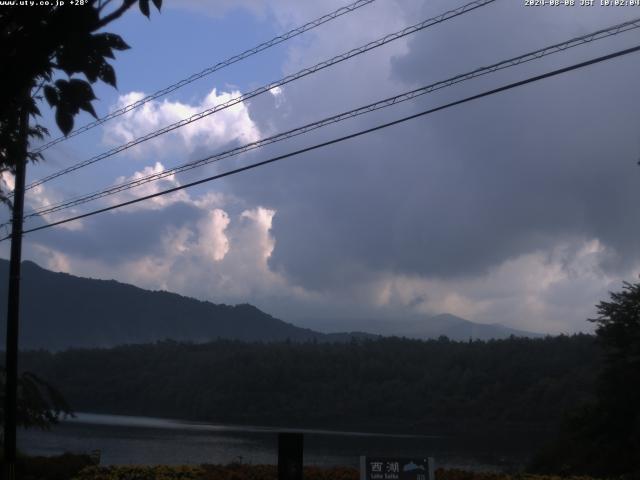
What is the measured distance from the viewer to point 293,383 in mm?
60625

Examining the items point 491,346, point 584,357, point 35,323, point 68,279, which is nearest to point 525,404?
point 584,357

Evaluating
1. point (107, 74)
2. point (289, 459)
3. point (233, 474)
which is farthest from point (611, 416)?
point (107, 74)

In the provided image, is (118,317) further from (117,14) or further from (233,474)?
(117,14)

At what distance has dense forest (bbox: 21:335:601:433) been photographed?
41.2 m

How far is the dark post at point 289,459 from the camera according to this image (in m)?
10.7

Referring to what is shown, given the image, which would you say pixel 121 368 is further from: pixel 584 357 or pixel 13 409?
pixel 13 409

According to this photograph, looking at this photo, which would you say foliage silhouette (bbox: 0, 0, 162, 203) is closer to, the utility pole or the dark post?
the dark post

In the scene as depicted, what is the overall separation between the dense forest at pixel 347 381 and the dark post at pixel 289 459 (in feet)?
77.4

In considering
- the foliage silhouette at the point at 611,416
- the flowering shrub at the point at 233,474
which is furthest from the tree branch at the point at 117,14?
the foliage silhouette at the point at 611,416

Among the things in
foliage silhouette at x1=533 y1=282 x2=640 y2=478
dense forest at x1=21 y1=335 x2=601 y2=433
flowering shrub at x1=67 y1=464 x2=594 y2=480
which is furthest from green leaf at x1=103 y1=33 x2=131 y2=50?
dense forest at x1=21 y1=335 x2=601 y2=433

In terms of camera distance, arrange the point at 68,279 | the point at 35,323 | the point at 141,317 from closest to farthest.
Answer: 1. the point at 35,323
2. the point at 68,279
3. the point at 141,317

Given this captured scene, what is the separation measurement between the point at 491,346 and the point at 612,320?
30.7 m

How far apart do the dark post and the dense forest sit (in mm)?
23581

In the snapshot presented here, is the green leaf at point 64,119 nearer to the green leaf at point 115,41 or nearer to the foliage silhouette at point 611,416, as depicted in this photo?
the green leaf at point 115,41
